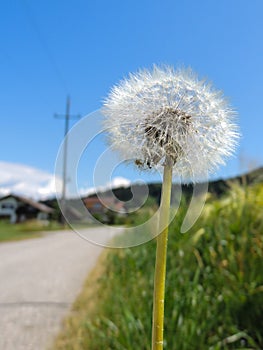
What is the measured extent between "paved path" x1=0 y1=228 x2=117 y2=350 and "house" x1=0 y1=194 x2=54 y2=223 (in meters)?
32.7

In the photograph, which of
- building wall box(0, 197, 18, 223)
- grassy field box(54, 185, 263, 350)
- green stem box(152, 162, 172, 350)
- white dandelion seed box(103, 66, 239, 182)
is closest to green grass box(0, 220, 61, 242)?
grassy field box(54, 185, 263, 350)

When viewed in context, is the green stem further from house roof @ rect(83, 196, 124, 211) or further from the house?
the house

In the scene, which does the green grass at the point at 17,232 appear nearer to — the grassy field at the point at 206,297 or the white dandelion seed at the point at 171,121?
the grassy field at the point at 206,297

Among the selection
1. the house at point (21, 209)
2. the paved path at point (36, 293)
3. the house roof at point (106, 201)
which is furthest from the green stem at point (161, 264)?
the house at point (21, 209)

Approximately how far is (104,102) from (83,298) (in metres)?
5.55

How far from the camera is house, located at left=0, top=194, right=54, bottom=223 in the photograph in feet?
142

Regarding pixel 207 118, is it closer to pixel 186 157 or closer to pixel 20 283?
pixel 186 157

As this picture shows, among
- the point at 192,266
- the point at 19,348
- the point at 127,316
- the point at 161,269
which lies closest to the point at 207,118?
the point at 161,269

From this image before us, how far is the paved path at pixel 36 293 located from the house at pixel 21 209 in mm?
32745

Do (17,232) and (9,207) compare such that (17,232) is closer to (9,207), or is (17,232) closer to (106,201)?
(9,207)

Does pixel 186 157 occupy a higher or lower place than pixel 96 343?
higher

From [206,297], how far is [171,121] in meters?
2.78

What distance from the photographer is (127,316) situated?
2.89 metres

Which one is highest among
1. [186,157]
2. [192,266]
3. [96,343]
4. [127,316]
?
[186,157]
